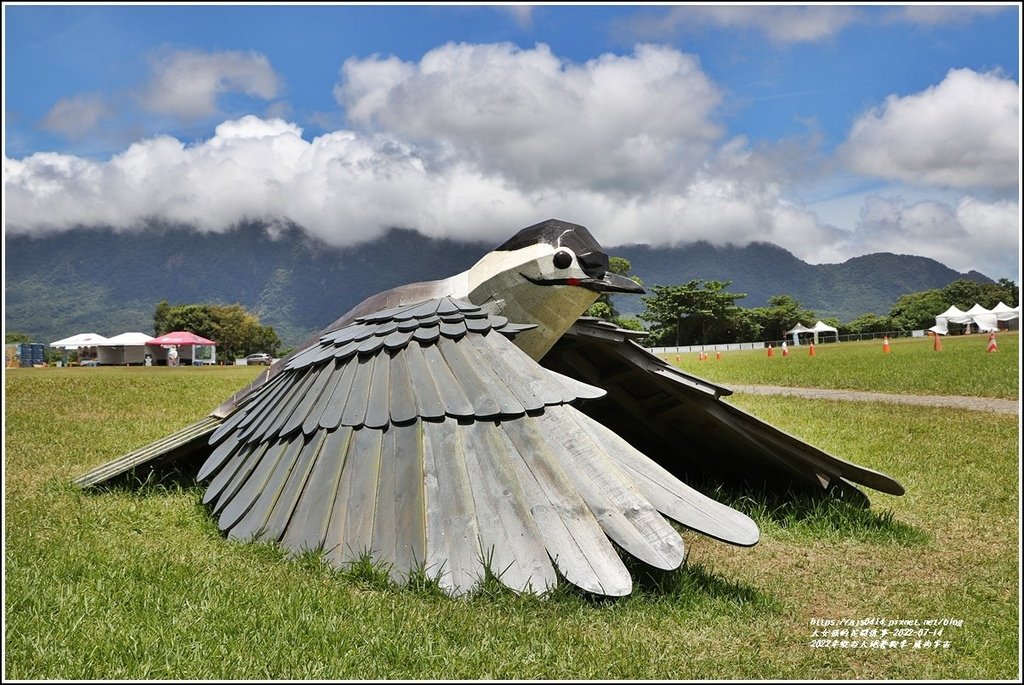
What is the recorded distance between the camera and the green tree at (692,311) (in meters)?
52.7

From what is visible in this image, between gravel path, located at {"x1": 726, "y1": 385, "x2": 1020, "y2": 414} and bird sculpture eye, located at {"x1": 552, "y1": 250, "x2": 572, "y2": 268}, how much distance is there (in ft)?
29.7

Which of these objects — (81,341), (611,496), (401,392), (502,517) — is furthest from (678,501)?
(81,341)

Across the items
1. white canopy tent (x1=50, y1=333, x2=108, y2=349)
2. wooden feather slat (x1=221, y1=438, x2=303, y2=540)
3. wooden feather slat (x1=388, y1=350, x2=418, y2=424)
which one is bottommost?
wooden feather slat (x1=221, y1=438, x2=303, y2=540)

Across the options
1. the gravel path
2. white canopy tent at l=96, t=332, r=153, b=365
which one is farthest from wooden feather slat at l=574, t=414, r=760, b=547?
white canopy tent at l=96, t=332, r=153, b=365

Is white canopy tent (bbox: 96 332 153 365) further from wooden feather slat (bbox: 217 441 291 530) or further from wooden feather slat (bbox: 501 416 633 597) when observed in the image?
wooden feather slat (bbox: 501 416 633 597)

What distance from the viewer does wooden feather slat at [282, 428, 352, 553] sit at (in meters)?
3.90

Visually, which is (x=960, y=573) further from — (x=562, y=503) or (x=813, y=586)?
(x=562, y=503)

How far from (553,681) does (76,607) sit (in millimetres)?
2016

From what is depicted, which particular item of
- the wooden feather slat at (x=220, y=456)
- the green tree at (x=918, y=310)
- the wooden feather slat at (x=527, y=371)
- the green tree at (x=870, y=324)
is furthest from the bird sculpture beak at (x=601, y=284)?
Result: the green tree at (x=870, y=324)

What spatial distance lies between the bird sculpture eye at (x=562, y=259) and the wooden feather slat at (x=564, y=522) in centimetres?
123

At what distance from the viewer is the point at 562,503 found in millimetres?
3570

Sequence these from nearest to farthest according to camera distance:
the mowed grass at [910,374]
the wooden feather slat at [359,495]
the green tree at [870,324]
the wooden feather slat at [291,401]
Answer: the wooden feather slat at [359,495] → the wooden feather slat at [291,401] → the mowed grass at [910,374] → the green tree at [870,324]

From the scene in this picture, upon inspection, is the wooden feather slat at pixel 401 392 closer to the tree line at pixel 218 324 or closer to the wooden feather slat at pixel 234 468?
the wooden feather slat at pixel 234 468

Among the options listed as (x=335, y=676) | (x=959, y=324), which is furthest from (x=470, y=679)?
(x=959, y=324)
